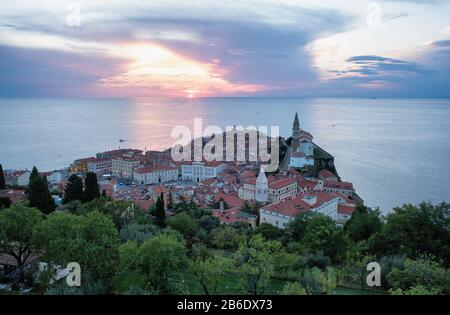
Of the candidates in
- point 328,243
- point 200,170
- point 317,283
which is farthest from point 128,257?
point 200,170

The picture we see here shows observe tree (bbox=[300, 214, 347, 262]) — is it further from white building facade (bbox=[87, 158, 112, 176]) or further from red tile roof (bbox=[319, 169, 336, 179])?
white building facade (bbox=[87, 158, 112, 176])

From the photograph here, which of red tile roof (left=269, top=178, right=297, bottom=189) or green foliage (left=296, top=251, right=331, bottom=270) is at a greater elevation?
green foliage (left=296, top=251, right=331, bottom=270)

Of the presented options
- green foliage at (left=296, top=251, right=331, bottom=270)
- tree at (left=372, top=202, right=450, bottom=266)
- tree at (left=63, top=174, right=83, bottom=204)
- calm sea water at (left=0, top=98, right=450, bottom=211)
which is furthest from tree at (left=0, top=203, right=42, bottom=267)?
calm sea water at (left=0, top=98, right=450, bottom=211)

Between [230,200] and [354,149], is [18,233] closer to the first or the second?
[230,200]

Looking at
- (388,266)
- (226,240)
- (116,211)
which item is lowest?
(226,240)

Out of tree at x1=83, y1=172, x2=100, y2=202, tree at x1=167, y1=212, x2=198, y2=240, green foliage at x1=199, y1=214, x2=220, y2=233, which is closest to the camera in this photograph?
tree at x1=167, y1=212, x2=198, y2=240
